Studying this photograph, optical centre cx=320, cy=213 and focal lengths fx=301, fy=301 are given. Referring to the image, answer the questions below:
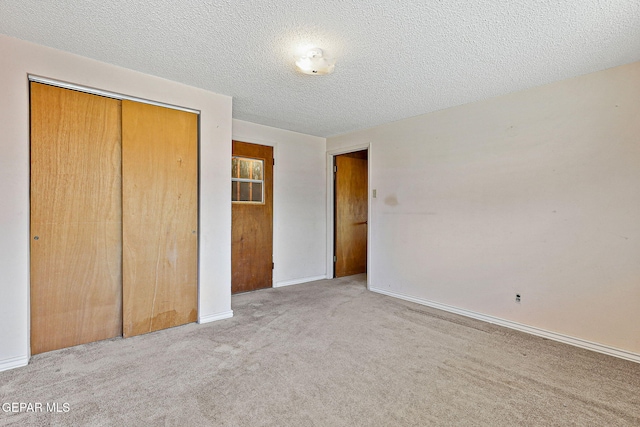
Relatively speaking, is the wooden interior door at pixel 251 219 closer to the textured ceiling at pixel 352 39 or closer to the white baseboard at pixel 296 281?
the white baseboard at pixel 296 281

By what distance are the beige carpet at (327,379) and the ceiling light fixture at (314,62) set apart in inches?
87.4

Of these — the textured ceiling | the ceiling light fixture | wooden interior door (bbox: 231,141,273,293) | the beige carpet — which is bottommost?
the beige carpet

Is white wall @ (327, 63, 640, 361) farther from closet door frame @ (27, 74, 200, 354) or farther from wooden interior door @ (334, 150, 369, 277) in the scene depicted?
closet door frame @ (27, 74, 200, 354)

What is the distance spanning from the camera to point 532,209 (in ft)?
9.43

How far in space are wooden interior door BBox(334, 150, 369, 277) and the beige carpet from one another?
2.24 meters

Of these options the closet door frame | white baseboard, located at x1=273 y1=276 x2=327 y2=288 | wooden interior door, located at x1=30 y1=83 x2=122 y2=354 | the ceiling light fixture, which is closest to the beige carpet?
wooden interior door, located at x1=30 y1=83 x2=122 y2=354

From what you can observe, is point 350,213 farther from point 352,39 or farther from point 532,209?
point 352,39

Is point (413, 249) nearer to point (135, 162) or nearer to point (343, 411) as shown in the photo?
point (343, 411)

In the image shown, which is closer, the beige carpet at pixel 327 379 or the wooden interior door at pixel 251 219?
the beige carpet at pixel 327 379

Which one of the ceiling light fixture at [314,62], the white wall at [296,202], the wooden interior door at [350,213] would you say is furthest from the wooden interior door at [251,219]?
the ceiling light fixture at [314,62]

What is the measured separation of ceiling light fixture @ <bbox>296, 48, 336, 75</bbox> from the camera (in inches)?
88.4

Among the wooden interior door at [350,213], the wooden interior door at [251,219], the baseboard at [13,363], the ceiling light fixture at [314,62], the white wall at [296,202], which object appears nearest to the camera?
the baseboard at [13,363]

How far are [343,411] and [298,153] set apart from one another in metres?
3.71

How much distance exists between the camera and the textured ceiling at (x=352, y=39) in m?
1.78
